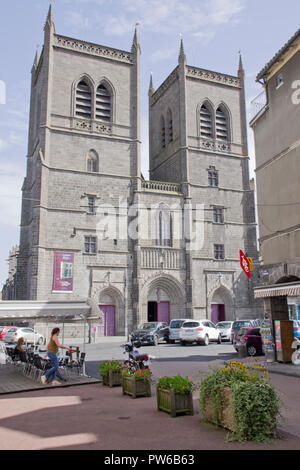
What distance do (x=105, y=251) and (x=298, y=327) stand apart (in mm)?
17575

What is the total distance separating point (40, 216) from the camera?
30344 millimetres

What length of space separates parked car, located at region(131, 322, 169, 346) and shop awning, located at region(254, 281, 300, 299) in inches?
418

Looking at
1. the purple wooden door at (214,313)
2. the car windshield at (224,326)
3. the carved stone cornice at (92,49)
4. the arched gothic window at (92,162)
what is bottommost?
the car windshield at (224,326)

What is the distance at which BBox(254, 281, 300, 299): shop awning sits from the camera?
1338 centimetres

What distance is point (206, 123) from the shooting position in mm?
39344

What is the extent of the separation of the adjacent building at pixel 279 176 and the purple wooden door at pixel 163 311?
666 inches

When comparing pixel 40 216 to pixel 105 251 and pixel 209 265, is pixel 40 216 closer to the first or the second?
pixel 105 251

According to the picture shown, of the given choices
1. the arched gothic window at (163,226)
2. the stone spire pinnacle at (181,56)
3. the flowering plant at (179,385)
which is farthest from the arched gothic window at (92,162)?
the flowering plant at (179,385)

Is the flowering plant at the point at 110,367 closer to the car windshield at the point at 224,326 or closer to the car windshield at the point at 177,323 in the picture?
the car windshield at the point at 177,323

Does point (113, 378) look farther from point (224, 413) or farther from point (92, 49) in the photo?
point (92, 49)

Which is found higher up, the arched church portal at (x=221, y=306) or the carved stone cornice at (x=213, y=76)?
the carved stone cornice at (x=213, y=76)

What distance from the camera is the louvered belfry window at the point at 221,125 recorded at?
3953 centimetres
